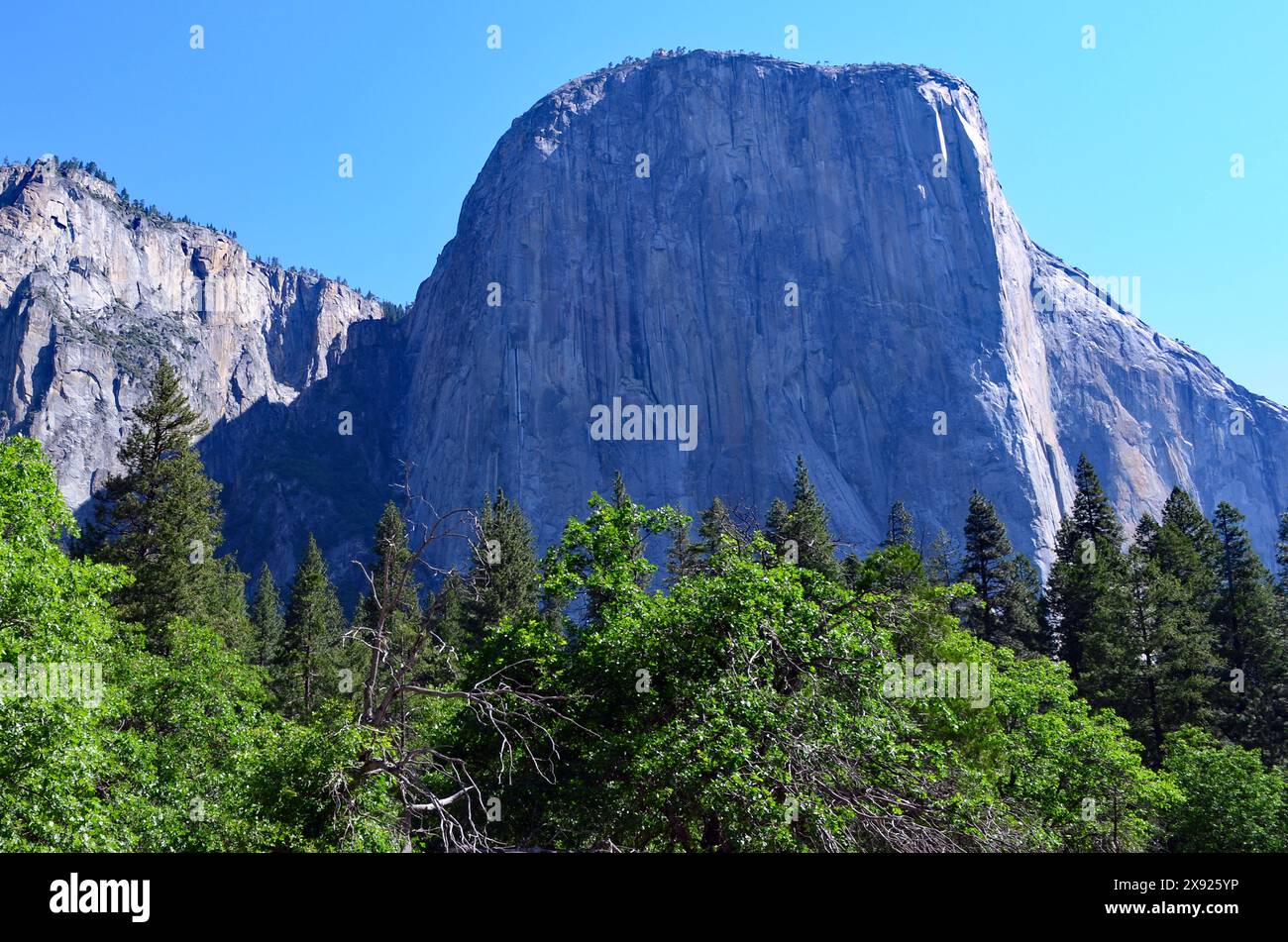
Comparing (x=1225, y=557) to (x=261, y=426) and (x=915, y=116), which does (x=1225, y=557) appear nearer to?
(x=915, y=116)

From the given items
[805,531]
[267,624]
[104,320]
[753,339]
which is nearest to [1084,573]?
[805,531]

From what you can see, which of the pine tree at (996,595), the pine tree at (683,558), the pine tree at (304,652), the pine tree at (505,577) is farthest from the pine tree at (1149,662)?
the pine tree at (304,652)

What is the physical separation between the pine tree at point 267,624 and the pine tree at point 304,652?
10.1ft

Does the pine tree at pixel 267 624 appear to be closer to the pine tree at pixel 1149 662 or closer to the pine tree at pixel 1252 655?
the pine tree at pixel 1149 662

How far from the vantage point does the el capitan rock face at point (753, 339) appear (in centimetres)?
12300

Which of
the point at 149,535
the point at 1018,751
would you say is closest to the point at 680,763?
the point at 1018,751

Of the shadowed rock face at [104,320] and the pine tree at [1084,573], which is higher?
the shadowed rock face at [104,320]

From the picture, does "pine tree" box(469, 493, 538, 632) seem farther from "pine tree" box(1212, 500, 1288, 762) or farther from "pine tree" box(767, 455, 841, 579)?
"pine tree" box(1212, 500, 1288, 762)

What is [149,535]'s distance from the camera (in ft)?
111

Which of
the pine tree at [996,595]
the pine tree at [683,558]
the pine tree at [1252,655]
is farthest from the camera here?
the pine tree at [996,595]

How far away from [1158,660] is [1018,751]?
62.3 ft

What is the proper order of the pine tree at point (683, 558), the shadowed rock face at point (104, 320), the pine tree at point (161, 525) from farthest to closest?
the shadowed rock face at point (104, 320) < the pine tree at point (161, 525) < the pine tree at point (683, 558)

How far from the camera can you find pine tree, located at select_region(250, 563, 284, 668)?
53750mm

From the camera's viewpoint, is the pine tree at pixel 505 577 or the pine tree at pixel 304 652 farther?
the pine tree at pixel 304 652
